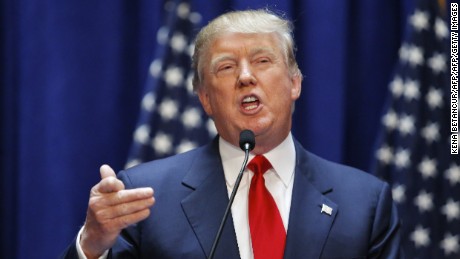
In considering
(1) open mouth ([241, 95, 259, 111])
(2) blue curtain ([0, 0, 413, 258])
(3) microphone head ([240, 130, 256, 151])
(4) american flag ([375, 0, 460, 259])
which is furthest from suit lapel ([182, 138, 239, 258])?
(4) american flag ([375, 0, 460, 259])

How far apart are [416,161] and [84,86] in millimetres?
1524

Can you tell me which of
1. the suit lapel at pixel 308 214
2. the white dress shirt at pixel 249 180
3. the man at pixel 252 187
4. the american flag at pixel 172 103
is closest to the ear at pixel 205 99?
the man at pixel 252 187

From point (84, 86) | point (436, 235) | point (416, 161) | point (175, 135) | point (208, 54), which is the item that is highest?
point (208, 54)

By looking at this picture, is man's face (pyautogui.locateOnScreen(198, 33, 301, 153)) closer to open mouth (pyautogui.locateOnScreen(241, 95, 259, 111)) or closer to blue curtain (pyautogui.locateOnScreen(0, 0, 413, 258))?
open mouth (pyautogui.locateOnScreen(241, 95, 259, 111))

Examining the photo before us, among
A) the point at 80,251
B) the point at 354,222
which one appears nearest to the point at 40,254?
the point at 80,251

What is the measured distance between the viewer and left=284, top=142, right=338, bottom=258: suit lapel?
2.25 meters

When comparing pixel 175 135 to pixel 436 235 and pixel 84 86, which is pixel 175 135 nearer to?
pixel 84 86

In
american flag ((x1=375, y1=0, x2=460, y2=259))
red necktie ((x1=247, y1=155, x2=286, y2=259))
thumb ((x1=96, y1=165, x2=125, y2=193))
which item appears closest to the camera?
thumb ((x1=96, y1=165, x2=125, y2=193))

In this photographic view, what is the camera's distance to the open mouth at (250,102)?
7.93 feet

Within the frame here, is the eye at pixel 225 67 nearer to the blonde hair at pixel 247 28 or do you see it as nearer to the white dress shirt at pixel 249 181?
the blonde hair at pixel 247 28

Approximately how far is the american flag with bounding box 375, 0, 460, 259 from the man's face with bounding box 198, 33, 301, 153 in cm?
88

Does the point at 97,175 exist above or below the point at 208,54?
below

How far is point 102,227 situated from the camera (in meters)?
1.93

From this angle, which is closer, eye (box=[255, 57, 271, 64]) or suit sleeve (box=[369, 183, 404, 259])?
suit sleeve (box=[369, 183, 404, 259])
